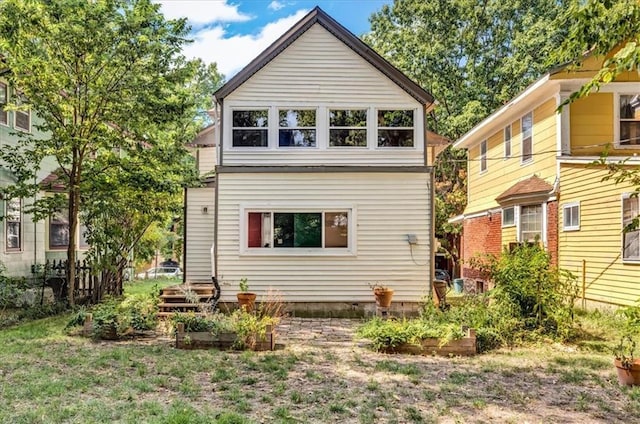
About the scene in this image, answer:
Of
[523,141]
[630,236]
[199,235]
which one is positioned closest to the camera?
[630,236]

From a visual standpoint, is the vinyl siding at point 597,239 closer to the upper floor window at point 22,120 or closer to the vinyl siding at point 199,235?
the vinyl siding at point 199,235

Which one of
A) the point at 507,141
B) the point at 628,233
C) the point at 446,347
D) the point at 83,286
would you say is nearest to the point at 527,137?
the point at 507,141

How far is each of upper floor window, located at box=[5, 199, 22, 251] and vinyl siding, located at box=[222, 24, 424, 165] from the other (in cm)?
659

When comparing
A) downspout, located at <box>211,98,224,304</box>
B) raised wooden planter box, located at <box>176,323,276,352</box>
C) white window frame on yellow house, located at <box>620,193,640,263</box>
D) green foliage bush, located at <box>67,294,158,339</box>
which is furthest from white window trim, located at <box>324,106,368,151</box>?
green foliage bush, located at <box>67,294,158,339</box>

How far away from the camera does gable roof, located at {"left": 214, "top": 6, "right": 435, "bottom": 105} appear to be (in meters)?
11.8

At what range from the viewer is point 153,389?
5676mm

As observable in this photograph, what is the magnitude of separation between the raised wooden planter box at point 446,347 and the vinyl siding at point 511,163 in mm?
6214

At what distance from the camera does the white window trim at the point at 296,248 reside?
1166 centimetres

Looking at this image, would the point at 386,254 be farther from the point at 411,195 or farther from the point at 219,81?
the point at 219,81

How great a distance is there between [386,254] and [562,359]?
4987mm

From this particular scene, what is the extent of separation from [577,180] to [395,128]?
4.53 meters

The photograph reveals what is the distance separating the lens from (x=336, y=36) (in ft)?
39.2

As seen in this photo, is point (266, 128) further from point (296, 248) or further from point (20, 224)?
point (20, 224)

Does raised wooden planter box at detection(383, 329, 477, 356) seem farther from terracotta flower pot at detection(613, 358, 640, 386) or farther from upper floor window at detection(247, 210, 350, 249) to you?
upper floor window at detection(247, 210, 350, 249)
